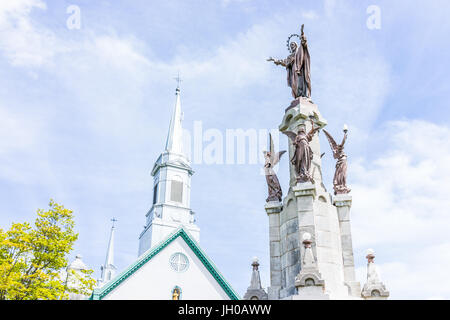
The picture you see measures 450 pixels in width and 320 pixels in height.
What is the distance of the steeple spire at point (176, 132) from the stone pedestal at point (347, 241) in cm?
4484

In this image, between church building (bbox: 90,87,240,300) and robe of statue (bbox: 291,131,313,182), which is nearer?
robe of statue (bbox: 291,131,313,182)

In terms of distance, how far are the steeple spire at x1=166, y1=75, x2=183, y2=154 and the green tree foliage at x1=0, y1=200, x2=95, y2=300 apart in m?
32.8

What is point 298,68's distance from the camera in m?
12.4

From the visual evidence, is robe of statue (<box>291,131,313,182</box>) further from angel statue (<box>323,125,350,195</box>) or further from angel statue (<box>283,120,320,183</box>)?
angel statue (<box>323,125,350,195</box>)

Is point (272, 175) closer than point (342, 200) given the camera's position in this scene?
No

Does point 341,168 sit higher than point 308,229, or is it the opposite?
point 341,168

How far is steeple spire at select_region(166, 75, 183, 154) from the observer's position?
55.5 m

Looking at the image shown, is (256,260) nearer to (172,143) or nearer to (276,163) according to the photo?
(276,163)

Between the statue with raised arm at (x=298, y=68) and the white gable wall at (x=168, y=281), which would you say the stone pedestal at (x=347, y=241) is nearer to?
the statue with raised arm at (x=298, y=68)

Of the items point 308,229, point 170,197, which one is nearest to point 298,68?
point 308,229

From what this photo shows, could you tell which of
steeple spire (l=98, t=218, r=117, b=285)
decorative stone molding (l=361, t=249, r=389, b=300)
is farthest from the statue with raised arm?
steeple spire (l=98, t=218, r=117, b=285)

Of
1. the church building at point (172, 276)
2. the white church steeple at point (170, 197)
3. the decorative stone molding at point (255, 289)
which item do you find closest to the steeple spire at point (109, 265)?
the white church steeple at point (170, 197)

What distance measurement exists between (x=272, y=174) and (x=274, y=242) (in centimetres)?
181

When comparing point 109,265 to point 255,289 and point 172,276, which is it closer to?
point 172,276
